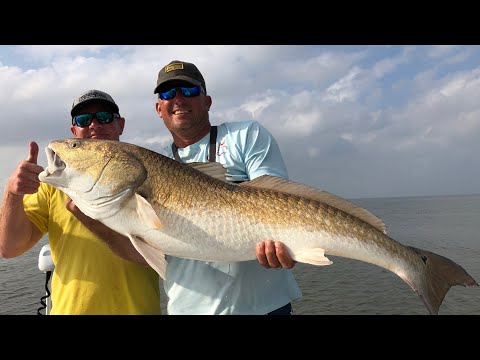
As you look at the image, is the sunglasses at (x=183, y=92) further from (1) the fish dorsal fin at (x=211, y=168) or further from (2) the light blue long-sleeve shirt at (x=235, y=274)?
(1) the fish dorsal fin at (x=211, y=168)

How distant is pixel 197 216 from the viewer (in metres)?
3.54

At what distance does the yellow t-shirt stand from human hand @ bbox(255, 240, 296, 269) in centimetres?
142

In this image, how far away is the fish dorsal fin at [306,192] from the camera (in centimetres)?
377

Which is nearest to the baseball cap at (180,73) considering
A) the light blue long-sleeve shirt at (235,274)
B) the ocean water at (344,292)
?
the light blue long-sleeve shirt at (235,274)

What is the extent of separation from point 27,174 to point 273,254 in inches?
96.3

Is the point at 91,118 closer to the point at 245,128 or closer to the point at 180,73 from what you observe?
the point at 180,73

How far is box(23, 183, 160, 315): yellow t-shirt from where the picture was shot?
3.86 meters

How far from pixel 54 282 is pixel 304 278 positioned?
16472mm

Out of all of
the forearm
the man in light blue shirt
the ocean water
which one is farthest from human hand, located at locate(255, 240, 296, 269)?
the ocean water

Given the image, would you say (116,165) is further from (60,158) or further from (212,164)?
(212,164)

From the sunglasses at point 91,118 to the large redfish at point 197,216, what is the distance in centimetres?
107

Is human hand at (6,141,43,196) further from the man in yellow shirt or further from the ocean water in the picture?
the ocean water

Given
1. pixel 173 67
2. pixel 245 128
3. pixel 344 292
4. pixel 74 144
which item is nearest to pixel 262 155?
pixel 245 128
